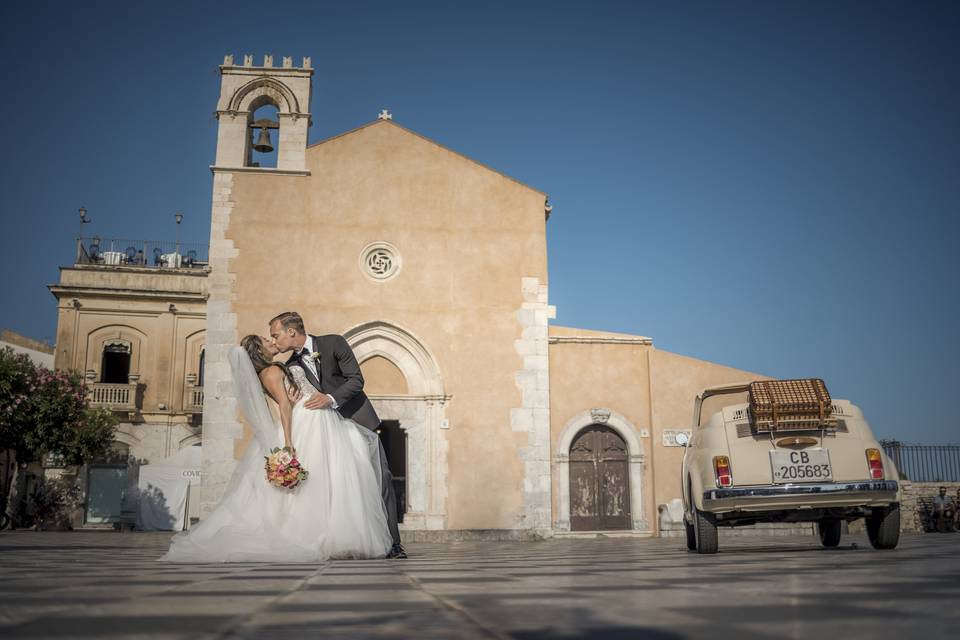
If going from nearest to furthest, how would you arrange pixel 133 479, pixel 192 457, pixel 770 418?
pixel 770 418
pixel 192 457
pixel 133 479

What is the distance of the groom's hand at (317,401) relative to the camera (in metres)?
6.93

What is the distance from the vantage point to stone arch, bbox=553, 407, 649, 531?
17.9 metres

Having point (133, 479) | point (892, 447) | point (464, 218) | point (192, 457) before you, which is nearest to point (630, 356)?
point (464, 218)

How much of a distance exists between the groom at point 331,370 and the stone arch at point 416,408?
9.71 metres

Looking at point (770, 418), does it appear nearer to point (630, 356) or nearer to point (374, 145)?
point (630, 356)

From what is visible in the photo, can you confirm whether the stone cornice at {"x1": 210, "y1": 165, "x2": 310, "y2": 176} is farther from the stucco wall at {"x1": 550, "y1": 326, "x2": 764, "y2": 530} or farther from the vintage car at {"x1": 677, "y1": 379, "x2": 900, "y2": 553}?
the vintage car at {"x1": 677, "y1": 379, "x2": 900, "y2": 553}

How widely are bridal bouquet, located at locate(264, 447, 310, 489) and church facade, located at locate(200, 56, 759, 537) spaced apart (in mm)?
10281

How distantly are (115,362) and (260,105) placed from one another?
1665 cm

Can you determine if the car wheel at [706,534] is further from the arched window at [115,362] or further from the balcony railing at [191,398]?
the arched window at [115,362]

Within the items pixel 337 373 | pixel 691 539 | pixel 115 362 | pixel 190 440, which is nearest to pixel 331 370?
pixel 337 373

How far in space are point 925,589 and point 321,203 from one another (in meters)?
16.0

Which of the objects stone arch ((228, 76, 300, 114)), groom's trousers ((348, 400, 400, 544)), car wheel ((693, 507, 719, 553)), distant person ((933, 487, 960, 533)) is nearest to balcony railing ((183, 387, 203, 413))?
stone arch ((228, 76, 300, 114))

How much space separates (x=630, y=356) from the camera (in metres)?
18.6

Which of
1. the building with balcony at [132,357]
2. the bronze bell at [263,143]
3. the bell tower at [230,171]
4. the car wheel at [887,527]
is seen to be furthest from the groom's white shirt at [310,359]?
the building with balcony at [132,357]
